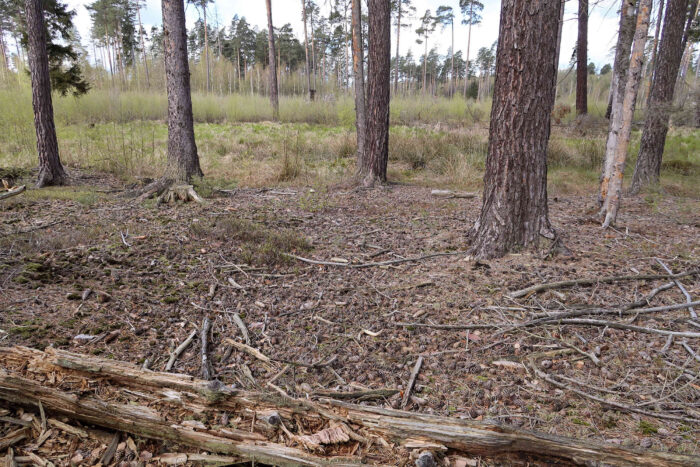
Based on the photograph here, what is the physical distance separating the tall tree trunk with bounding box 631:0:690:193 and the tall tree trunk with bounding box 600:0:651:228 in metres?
2.86

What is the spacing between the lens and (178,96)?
18.7ft

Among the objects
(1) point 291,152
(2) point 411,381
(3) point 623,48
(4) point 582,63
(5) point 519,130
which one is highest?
(4) point 582,63

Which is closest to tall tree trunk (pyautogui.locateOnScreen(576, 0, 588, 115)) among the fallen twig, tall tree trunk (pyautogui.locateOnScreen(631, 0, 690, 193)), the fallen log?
tall tree trunk (pyautogui.locateOnScreen(631, 0, 690, 193))

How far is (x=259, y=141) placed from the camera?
1009cm

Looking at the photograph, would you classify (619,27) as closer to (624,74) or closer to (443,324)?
(624,74)

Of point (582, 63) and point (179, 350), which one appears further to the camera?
point (582, 63)

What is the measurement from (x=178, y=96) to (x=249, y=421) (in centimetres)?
535

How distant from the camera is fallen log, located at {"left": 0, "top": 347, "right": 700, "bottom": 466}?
53.4 inches

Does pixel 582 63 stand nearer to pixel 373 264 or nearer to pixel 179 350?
pixel 373 264

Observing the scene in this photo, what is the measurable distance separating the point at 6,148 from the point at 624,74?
11.6 m

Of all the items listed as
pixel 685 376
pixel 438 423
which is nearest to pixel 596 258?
pixel 685 376

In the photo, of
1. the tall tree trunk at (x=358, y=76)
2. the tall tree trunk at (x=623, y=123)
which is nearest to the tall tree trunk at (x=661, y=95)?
the tall tree trunk at (x=623, y=123)

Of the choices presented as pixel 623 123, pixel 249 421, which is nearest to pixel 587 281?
pixel 623 123

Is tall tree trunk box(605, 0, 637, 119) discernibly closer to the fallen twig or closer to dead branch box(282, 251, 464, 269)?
dead branch box(282, 251, 464, 269)
